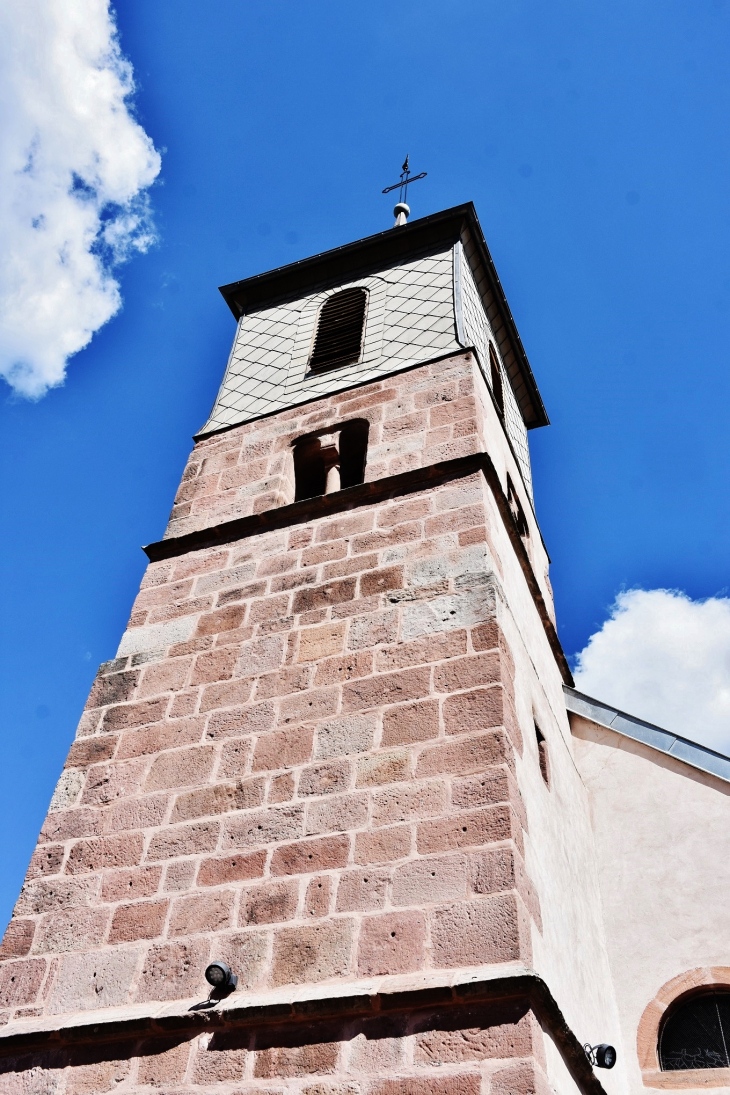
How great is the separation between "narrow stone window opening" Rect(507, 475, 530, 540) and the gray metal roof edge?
1.60 m

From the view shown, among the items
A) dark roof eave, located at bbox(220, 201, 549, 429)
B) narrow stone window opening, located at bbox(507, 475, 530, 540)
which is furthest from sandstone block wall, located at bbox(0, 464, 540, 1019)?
dark roof eave, located at bbox(220, 201, 549, 429)

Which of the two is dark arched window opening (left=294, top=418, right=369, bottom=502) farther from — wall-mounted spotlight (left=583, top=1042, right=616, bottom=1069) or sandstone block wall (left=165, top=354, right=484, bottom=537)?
wall-mounted spotlight (left=583, top=1042, right=616, bottom=1069)

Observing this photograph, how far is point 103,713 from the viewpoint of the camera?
5.64 m

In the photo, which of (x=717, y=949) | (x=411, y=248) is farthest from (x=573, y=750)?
(x=411, y=248)

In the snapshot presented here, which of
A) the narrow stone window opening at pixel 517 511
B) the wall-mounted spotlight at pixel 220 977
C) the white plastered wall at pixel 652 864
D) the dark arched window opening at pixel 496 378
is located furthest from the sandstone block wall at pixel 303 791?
the dark arched window opening at pixel 496 378

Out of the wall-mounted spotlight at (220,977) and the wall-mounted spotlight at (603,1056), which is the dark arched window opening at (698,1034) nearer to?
the wall-mounted spotlight at (603,1056)

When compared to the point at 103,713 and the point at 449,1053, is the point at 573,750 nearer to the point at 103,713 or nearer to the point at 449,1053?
the point at 103,713

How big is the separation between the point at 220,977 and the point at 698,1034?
3.72 m

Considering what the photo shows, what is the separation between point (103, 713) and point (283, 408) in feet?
11.0

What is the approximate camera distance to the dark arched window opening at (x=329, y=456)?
24.3 feet

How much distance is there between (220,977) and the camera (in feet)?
12.8

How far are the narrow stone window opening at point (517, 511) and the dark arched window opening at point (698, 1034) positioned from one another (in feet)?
13.0

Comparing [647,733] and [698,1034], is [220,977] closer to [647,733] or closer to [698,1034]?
[698,1034]

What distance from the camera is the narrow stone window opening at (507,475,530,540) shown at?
8.41m
